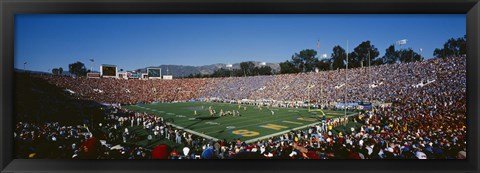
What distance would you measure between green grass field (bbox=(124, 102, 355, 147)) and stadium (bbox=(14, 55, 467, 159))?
1.7 inches

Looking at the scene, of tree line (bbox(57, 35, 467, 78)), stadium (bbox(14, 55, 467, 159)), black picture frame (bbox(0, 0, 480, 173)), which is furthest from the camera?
tree line (bbox(57, 35, 467, 78))

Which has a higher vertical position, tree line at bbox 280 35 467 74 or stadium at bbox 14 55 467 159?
tree line at bbox 280 35 467 74

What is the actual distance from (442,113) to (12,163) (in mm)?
7111

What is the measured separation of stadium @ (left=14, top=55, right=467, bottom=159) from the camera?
3.62 meters

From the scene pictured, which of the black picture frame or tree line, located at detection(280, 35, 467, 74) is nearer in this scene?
the black picture frame

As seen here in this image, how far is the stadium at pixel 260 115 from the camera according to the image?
362 cm

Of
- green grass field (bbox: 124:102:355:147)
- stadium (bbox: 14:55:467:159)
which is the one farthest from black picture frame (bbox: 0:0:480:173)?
green grass field (bbox: 124:102:355:147)

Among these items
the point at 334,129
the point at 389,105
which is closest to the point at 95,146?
the point at 334,129

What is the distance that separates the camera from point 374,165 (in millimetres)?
2809

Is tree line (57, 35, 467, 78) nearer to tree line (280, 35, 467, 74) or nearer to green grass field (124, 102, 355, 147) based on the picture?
tree line (280, 35, 467, 74)
